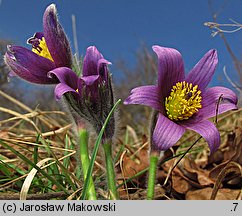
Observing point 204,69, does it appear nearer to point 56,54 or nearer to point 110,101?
point 110,101

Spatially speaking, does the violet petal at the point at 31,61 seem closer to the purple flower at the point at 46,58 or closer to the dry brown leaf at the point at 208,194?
the purple flower at the point at 46,58

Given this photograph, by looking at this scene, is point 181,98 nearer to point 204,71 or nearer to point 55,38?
point 204,71

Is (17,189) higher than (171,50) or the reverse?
the reverse

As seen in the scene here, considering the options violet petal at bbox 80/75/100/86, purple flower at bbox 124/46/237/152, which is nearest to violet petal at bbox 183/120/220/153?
purple flower at bbox 124/46/237/152

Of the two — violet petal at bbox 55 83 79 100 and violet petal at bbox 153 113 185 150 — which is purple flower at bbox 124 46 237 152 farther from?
violet petal at bbox 55 83 79 100


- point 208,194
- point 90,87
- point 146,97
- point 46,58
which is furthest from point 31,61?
point 208,194

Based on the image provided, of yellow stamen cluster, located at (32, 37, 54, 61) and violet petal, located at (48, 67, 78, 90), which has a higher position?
yellow stamen cluster, located at (32, 37, 54, 61)
